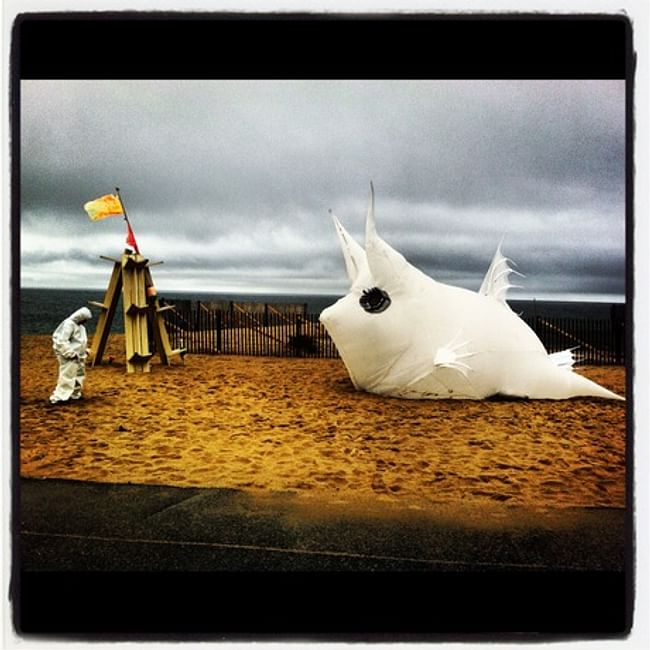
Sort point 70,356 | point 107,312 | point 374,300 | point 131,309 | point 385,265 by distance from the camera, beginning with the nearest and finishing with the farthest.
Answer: point 385,265
point 70,356
point 374,300
point 131,309
point 107,312

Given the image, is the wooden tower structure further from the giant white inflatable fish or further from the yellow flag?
the giant white inflatable fish

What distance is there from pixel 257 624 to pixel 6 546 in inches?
55.9

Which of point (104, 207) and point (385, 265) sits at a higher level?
point (104, 207)

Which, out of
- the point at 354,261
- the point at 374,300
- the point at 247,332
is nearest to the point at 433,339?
the point at 374,300

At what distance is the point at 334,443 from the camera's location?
3.96 meters

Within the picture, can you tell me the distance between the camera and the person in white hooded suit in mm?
4863

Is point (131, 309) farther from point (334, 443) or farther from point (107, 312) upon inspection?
point (334, 443)

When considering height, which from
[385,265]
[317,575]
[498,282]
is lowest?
[317,575]

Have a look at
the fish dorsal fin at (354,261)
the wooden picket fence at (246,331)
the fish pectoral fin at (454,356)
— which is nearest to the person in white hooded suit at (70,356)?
the fish dorsal fin at (354,261)

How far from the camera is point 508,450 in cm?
377

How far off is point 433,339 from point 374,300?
2.29 feet

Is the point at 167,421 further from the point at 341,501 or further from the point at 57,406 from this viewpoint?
the point at 341,501

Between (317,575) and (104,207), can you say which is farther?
(104,207)

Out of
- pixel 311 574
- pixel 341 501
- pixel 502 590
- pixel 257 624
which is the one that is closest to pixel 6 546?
pixel 257 624
